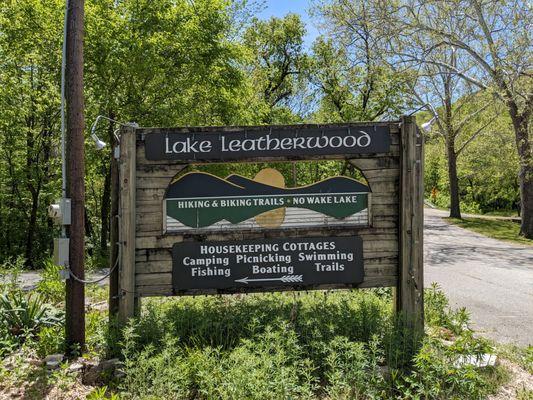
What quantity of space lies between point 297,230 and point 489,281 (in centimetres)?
618

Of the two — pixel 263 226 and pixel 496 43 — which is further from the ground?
pixel 496 43

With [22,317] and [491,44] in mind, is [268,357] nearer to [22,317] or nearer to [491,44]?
[22,317]

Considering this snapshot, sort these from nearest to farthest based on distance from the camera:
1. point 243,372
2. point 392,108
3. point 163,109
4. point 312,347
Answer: point 243,372 → point 312,347 → point 163,109 → point 392,108

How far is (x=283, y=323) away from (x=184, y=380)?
1.07 metres

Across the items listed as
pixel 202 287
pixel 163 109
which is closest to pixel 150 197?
pixel 202 287

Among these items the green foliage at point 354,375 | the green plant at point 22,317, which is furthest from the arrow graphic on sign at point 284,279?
the green plant at point 22,317

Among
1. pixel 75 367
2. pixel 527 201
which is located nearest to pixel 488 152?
pixel 527 201

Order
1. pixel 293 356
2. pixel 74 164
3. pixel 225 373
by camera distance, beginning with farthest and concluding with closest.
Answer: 1. pixel 74 164
2. pixel 293 356
3. pixel 225 373

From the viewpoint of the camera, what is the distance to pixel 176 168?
4957 millimetres

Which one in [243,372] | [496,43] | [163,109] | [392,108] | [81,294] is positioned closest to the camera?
[243,372]

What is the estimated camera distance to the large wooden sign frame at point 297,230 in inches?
192

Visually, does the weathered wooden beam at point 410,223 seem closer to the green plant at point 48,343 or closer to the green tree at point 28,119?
the green plant at point 48,343

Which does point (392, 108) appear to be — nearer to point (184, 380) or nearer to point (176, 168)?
point (176, 168)

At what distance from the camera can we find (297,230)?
4984 millimetres
